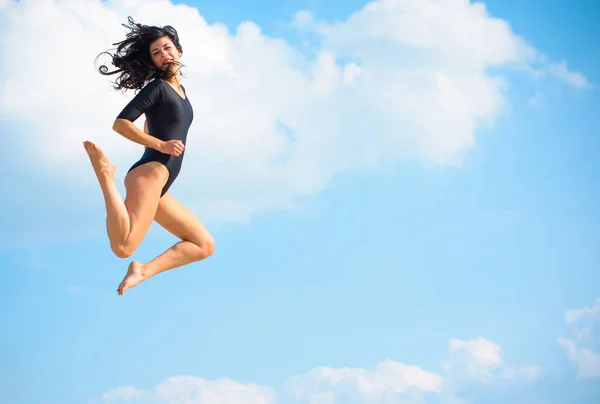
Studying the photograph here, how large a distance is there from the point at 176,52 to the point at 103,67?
73 cm

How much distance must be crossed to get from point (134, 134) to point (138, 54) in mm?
1055

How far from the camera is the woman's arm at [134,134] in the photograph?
6.62 m

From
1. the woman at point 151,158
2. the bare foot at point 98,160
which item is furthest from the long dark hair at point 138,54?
the bare foot at point 98,160

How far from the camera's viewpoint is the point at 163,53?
7.18 meters

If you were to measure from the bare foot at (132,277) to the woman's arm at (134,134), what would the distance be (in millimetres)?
1099

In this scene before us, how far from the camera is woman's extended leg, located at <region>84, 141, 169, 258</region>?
652cm

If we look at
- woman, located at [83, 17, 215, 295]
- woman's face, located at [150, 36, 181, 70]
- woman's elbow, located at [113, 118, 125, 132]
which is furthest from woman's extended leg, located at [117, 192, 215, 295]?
woman's face, located at [150, 36, 181, 70]

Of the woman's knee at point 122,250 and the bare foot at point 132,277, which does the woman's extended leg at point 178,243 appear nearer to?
the bare foot at point 132,277

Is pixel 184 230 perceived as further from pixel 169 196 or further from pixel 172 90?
pixel 172 90

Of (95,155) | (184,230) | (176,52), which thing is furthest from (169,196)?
(176,52)

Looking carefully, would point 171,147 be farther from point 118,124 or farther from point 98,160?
point 98,160

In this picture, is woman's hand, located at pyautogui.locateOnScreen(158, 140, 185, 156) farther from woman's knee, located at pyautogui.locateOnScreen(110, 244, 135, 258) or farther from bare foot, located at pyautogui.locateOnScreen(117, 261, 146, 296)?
bare foot, located at pyautogui.locateOnScreen(117, 261, 146, 296)

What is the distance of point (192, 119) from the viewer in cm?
723

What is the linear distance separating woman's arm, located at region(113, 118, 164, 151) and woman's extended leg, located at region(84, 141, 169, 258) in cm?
21
